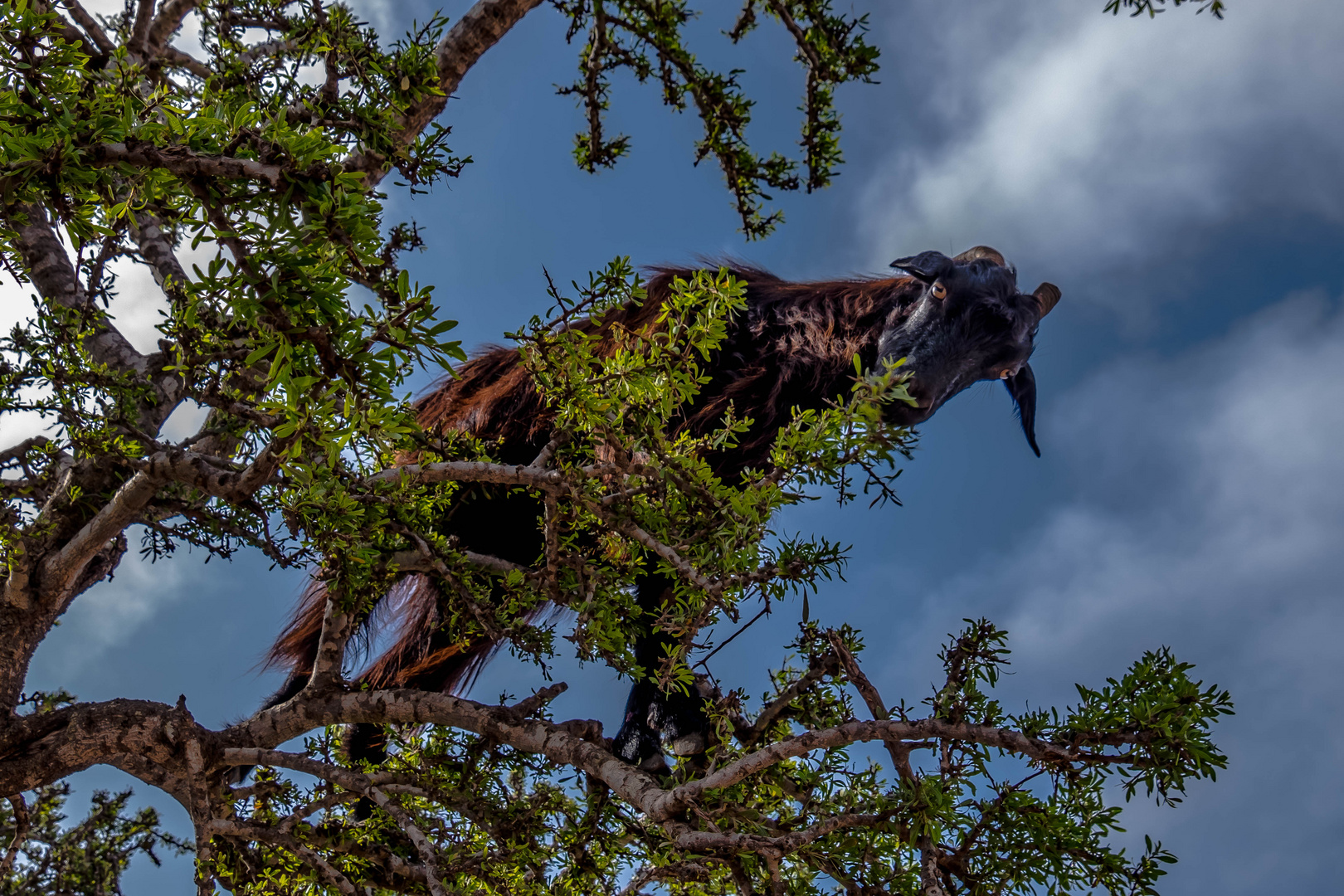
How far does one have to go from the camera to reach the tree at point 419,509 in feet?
3.87

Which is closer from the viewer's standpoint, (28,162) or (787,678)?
(28,162)

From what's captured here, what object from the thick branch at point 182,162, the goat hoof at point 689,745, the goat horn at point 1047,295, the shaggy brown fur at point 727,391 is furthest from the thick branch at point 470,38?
the goat horn at point 1047,295

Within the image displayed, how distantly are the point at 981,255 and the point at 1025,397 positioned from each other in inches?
24.6

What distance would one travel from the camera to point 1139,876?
59.2 inches

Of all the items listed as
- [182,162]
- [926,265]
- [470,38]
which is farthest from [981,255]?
[182,162]

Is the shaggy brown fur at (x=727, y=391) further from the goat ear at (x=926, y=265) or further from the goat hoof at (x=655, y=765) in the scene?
the goat hoof at (x=655, y=765)

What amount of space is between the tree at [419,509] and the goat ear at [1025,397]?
1.37 meters

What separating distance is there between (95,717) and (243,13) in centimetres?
221

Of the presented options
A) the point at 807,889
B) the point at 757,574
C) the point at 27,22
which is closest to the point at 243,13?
the point at 27,22

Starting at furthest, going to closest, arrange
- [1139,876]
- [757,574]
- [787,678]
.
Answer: [787,678], [757,574], [1139,876]

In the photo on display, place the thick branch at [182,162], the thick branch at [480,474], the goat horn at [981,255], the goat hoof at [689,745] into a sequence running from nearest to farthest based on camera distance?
the thick branch at [182,162] → the thick branch at [480,474] → the goat hoof at [689,745] → the goat horn at [981,255]

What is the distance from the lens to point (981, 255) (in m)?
3.54

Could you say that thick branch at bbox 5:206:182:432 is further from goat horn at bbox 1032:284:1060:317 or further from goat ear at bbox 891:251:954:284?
goat horn at bbox 1032:284:1060:317

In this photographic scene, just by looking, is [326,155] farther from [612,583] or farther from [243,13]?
[243,13]
